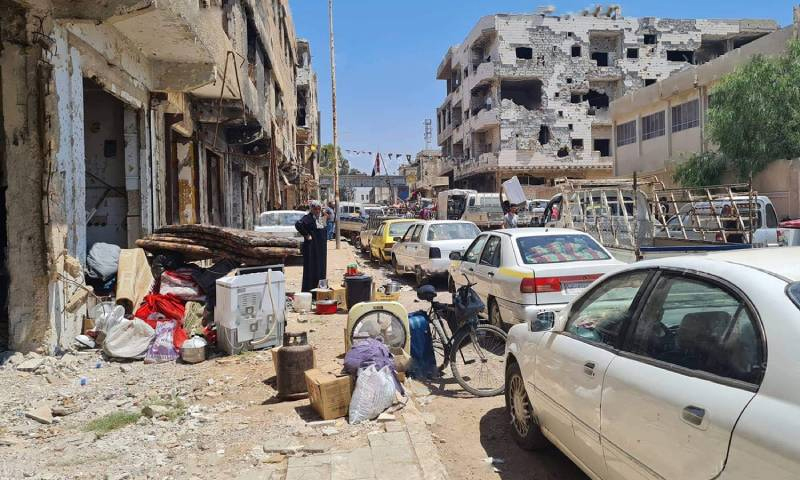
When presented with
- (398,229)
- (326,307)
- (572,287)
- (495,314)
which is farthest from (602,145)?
(572,287)

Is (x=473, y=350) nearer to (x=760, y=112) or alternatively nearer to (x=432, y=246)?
(x=432, y=246)

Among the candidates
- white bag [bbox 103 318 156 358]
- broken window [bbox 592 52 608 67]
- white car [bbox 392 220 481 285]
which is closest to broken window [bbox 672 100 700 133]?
white car [bbox 392 220 481 285]

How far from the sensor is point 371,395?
4.94m

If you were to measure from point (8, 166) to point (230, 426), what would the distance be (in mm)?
4023

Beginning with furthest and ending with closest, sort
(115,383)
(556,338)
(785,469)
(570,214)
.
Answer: (570,214) → (115,383) → (556,338) → (785,469)

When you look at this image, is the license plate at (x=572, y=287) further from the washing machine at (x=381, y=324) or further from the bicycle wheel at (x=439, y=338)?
the washing machine at (x=381, y=324)

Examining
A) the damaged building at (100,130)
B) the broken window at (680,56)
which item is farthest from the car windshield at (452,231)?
the broken window at (680,56)

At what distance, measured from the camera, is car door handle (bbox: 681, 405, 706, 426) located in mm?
2389

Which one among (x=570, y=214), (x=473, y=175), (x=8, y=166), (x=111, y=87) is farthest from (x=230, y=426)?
(x=473, y=175)

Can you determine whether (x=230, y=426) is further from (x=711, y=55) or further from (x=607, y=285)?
(x=711, y=55)

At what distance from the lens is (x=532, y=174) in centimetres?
4728

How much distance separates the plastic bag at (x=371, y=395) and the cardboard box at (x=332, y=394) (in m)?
0.07

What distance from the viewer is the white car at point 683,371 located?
85.0 inches

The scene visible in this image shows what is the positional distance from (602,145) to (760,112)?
90.7 ft
